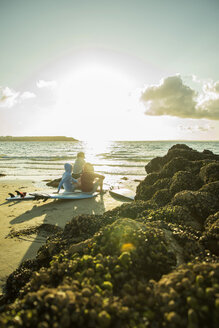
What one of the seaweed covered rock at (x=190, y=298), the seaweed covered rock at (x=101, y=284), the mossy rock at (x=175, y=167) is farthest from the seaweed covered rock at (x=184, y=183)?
the seaweed covered rock at (x=190, y=298)

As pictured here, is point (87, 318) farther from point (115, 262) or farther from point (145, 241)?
point (145, 241)

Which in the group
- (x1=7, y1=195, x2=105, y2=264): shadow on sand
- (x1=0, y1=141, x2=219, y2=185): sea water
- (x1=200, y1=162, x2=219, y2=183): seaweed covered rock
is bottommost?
(x1=7, y1=195, x2=105, y2=264): shadow on sand

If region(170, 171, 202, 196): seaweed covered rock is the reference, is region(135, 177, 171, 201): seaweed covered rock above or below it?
below

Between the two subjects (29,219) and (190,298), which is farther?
(29,219)

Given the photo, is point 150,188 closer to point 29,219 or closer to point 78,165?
point 29,219

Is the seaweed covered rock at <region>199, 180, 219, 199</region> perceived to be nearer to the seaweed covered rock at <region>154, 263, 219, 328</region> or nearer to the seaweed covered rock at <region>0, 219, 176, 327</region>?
the seaweed covered rock at <region>0, 219, 176, 327</region>

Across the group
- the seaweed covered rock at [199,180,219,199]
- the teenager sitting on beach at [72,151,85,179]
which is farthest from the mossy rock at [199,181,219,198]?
the teenager sitting on beach at [72,151,85,179]

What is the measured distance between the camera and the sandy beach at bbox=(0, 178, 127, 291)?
377 centimetres

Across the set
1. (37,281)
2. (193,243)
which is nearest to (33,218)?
(37,281)

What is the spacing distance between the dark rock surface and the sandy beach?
99 centimetres

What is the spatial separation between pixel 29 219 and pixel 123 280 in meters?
4.78

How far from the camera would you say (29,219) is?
5.83m

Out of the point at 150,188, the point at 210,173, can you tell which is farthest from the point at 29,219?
Answer: the point at 210,173

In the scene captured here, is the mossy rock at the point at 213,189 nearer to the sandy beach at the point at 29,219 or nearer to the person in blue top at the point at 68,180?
the sandy beach at the point at 29,219
